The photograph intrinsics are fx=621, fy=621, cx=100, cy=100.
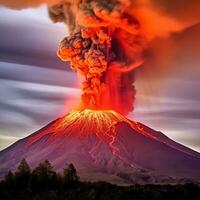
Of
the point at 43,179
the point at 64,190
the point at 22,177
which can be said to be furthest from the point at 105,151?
the point at 64,190

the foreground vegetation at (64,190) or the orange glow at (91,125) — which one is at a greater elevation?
the orange glow at (91,125)

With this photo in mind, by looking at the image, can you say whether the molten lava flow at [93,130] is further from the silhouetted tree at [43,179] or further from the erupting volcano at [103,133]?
the silhouetted tree at [43,179]

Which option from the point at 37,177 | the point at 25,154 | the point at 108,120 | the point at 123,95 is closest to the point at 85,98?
the point at 123,95

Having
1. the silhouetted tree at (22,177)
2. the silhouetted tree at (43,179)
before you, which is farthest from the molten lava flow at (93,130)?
the silhouetted tree at (22,177)

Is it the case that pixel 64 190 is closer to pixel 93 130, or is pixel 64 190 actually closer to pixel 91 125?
pixel 91 125

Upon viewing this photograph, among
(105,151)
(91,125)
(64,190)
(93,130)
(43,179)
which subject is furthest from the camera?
(93,130)
